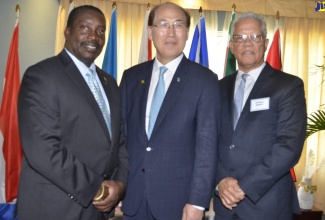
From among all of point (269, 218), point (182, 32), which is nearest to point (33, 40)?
point (182, 32)

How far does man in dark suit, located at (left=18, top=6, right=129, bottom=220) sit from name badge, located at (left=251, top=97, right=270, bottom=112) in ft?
2.92

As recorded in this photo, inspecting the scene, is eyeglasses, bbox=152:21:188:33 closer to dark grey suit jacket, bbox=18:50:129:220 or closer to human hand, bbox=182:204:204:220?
dark grey suit jacket, bbox=18:50:129:220

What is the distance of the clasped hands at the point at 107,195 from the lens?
182cm

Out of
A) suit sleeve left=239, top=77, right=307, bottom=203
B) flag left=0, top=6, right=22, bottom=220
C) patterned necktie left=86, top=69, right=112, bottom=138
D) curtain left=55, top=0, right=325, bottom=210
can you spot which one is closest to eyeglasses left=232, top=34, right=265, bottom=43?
suit sleeve left=239, top=77, right=307, bottom=203

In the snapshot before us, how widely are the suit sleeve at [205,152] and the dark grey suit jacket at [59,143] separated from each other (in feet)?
1.72

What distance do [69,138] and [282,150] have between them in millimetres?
1232

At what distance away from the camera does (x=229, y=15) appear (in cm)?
541

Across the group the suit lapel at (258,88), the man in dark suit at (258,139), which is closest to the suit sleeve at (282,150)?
the man in dark suit at (258,139)

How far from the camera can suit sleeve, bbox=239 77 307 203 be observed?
79.5 inches

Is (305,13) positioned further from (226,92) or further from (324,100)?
(226,92)

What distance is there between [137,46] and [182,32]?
3.08 meters

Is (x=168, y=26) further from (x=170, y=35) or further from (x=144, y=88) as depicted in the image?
(x=144, y=88)

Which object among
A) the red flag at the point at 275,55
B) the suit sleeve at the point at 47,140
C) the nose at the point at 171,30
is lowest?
the suit sleeve at the point at 47,140

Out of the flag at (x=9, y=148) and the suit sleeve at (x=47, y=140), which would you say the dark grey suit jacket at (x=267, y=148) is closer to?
the suit sleeve at (x=47, y=140)
